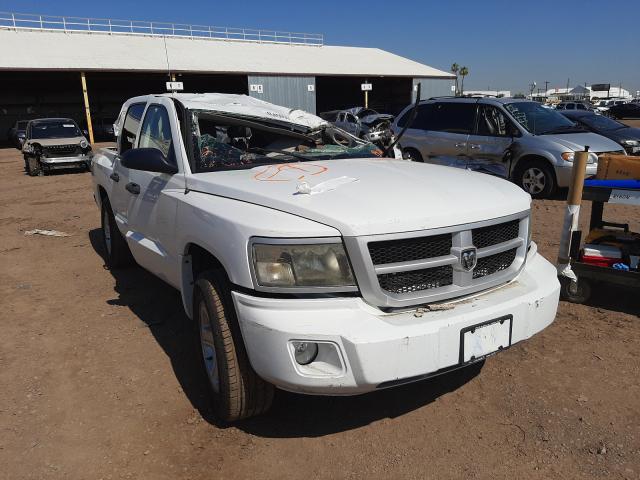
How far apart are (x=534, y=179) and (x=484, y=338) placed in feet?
23.6

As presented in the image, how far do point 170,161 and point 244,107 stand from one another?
2.73 feet

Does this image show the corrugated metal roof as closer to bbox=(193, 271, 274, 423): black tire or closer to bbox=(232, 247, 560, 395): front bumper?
bbox=(193, 271, 274, 423): black tire

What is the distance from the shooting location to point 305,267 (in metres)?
2.42

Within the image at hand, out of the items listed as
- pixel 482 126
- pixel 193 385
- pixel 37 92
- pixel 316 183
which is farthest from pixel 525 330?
pixel 37 92

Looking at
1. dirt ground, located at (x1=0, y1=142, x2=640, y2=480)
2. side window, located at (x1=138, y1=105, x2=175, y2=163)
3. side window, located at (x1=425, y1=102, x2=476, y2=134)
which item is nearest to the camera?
dirt ground, located at (x1=0, y1=142, x2=640, y2=480)

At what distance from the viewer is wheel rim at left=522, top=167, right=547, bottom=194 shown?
29.2 ft

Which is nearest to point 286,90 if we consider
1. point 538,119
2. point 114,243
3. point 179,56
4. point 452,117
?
point 179,56

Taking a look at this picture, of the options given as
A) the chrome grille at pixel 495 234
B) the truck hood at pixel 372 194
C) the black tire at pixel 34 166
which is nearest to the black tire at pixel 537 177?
the truck hood at pixel 372 194

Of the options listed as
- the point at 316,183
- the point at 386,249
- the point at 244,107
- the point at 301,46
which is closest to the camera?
the point at 386,249

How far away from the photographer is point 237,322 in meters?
2.62

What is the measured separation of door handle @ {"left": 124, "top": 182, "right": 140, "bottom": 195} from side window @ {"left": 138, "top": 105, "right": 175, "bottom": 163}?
1.09 ft

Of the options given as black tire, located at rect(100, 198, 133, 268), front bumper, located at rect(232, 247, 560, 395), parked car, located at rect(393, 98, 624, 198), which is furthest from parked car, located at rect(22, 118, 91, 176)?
front bumper, located at rect(232, 247, 560, 395)

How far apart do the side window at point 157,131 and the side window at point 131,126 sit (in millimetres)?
268

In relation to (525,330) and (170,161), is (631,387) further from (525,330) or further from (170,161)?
(170,161)
